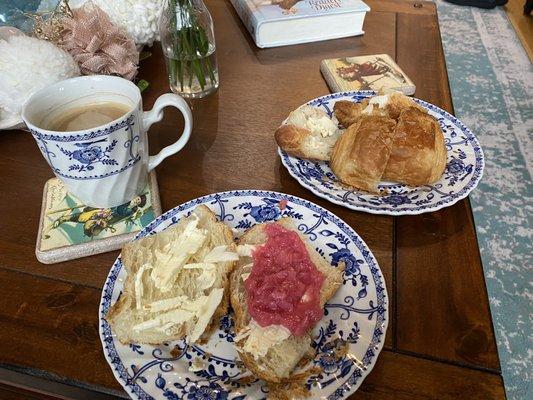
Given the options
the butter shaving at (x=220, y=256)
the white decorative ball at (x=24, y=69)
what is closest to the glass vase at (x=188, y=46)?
the white decorative ball at (x=24, y=69)

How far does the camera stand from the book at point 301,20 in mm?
1309

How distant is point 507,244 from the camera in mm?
1862

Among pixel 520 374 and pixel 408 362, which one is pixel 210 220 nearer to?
pixel 408 362

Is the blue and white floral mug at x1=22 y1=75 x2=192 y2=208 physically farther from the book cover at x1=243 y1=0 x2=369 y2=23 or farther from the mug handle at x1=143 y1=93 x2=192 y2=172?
the book cover at x1=243 y1=0 x2=369 y2=23

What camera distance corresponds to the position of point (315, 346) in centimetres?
62

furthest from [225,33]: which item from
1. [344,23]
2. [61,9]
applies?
[61,9]

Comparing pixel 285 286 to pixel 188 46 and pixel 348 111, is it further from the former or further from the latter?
pixel 188 46

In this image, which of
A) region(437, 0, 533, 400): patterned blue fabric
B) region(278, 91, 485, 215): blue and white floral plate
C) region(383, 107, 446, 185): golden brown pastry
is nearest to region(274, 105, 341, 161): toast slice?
region(278, 91, 485, 215): blue and white floral plate

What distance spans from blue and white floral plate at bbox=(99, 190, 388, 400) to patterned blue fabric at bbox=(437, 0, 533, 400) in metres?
1.11

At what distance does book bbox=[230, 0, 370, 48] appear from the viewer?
4.29 ft

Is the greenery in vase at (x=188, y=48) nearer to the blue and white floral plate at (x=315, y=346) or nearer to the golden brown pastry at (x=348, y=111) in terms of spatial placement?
the golden brown pastry at (x=348, y=111)

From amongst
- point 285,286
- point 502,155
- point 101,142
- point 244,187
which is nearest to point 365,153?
point 244,187

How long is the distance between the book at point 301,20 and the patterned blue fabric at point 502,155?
1.16 meters

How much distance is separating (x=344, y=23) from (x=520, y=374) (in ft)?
4.41
